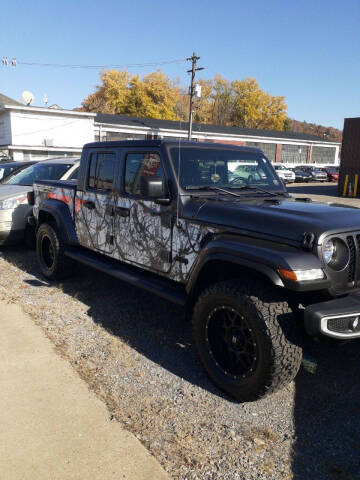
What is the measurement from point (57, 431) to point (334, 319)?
198cm

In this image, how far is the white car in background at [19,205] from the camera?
289 inches

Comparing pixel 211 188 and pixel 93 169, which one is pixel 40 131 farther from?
pixel 211 188

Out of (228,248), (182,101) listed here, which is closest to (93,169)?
(228,248)

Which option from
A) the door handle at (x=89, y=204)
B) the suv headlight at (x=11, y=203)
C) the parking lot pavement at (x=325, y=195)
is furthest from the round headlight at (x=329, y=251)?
the parking lot pavement at (x=325, y=195)

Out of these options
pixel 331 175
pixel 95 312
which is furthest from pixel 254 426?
pixel 331 175

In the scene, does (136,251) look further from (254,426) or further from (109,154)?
(254,426)

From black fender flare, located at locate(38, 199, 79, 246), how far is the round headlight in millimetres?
3470

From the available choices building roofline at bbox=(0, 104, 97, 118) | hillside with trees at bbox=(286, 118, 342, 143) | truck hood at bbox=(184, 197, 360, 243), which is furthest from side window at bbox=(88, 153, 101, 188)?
hillside with trees at bbox=(286, 118, 342, 143)

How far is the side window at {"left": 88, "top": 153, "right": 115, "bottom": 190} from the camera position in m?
4.66

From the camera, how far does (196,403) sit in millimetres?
3057

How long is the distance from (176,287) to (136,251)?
0.63 m

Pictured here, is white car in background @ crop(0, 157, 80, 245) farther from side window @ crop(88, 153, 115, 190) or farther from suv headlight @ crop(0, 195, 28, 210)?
side window @ crop(88, 153, 115, 190)

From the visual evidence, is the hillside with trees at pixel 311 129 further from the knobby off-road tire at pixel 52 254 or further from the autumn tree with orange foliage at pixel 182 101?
the knobby off-road tire at pixel 52 254

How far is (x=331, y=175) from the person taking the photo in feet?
121
